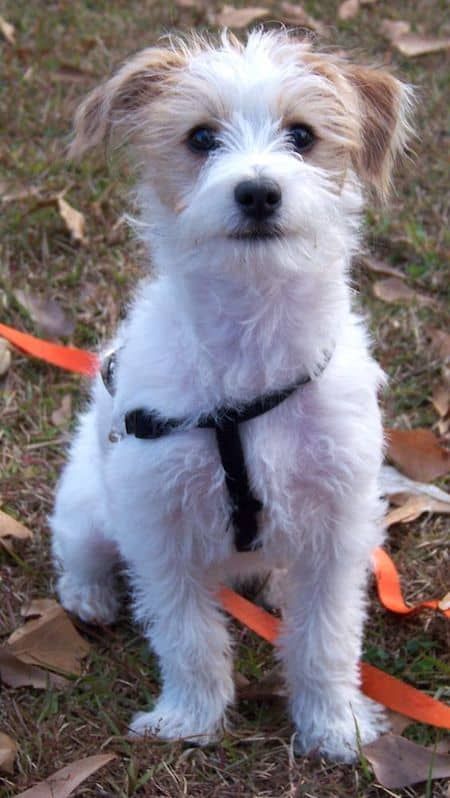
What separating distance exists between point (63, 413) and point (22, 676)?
1348mm

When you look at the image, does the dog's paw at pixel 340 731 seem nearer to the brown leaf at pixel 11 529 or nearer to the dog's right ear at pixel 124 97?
the brown leaf at pixel 11 529

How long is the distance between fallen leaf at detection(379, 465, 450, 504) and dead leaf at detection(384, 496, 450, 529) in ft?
0.07

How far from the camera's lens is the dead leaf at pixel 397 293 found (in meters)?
4.72

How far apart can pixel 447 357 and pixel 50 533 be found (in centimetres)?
178

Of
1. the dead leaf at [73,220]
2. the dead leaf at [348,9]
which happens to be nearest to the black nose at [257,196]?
the dead leaf at [73,220]

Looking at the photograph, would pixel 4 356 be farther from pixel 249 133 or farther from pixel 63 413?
pixel 249 133

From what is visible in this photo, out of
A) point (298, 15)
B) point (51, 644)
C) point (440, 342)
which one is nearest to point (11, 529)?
point (51, 644)

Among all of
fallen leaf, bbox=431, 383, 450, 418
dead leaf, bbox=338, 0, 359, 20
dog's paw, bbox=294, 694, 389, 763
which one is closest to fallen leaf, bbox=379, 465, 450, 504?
fallen leaf, bbox=431, 383, 450, 418

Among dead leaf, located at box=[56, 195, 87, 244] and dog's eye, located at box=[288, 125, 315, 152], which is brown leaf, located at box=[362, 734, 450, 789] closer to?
dog's eye, located at box=[288, 125, 315, 152]

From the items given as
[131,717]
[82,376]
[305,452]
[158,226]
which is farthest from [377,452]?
[82,376]

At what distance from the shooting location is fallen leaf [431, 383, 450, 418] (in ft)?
13.9

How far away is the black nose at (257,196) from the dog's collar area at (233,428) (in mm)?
531

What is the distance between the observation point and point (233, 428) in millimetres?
2785

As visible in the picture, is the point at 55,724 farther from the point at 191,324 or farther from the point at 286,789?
the point at 191,324
